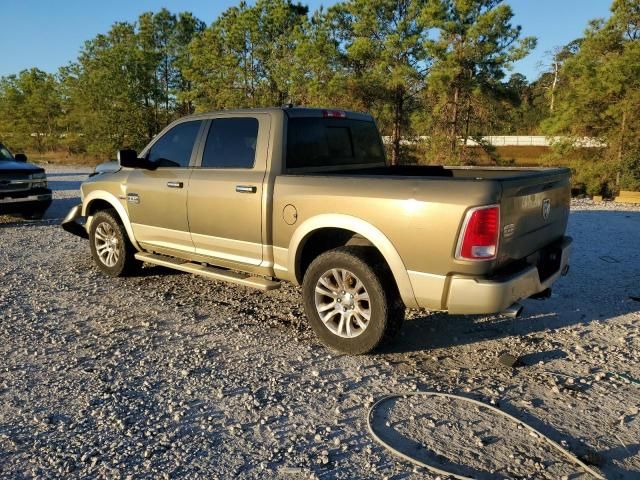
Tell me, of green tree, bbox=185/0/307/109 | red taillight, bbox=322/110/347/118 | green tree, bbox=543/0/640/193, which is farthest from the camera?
green tree, bbox=185/0/307/109

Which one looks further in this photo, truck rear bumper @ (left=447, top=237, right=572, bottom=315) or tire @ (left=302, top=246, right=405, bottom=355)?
tire @ (left=302, top=246, right=405, bottom=355)

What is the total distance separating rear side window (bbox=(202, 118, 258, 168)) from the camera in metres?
4.67

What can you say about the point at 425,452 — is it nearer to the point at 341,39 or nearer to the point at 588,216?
the point at 588,216

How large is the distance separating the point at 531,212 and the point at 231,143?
281 cm

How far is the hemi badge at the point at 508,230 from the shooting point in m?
3.38

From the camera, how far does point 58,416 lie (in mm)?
3113

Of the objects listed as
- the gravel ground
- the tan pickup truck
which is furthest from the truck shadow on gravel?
the tan pickup truck

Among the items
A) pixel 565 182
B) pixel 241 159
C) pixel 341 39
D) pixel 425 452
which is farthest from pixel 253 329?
pixel 341 39

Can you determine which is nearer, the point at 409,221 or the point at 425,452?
the point at 425,452

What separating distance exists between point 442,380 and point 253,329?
70.7 inches

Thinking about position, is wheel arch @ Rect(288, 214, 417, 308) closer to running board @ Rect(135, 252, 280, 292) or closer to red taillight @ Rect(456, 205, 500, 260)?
running board @ Rect(135, 252, 280, 292)

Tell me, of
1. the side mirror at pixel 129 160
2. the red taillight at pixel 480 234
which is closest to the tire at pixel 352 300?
the red taillight at pixel 480 234

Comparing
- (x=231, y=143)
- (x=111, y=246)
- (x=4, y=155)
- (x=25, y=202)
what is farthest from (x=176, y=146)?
(x=4, y=155)

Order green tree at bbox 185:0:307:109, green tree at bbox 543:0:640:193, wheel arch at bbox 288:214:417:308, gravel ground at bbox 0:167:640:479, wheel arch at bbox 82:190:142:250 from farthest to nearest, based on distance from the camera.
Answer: green tree at bbox 185:0:307:109 → green tree at bbox 543:0:640:193 → wheel arch at bbox 82:190:142:250 → wheel arch at bbox 288:214:417:308 → gravel ground at bbox 0:167:640:479
